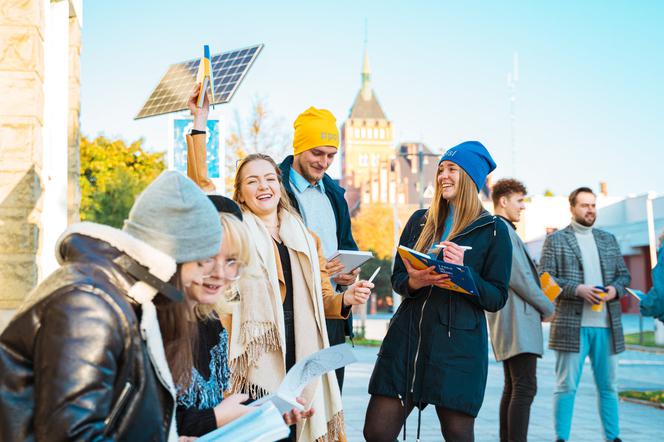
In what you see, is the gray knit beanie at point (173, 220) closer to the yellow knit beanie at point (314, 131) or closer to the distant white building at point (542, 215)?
the yellow knit beanie at point (314, 131)

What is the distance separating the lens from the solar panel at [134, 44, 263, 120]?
10.1 metres

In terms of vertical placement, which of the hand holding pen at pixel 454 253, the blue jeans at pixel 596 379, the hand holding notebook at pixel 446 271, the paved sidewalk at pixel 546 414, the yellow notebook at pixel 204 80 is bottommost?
the paved sidewalk at pixel 546 414

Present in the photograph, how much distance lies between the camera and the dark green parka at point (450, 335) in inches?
181

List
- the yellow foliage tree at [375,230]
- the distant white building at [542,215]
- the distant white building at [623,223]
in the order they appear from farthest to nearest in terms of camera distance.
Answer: the distant white building at [542,215], the yellow foliage tree at [375,230], the distant white building at [623,223]

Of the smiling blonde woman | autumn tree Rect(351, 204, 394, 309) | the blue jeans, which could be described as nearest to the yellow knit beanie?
the smiling blonde woman

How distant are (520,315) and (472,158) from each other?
7.65ft

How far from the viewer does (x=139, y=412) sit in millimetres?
1956

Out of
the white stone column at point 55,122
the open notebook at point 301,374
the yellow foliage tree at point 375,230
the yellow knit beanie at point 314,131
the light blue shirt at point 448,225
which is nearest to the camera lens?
the open notebook at point 301,374

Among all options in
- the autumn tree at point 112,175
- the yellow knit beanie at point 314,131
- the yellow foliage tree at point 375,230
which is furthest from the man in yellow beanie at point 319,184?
the yellow foliage tree at point 375,230

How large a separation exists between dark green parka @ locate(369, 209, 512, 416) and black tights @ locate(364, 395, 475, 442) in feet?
0.20

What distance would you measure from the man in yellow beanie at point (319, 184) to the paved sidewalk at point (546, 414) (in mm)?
2906

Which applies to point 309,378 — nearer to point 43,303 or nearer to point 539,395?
point 43,303

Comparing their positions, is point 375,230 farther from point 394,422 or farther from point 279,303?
point 279,303

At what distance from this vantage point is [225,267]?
242 centimetres
